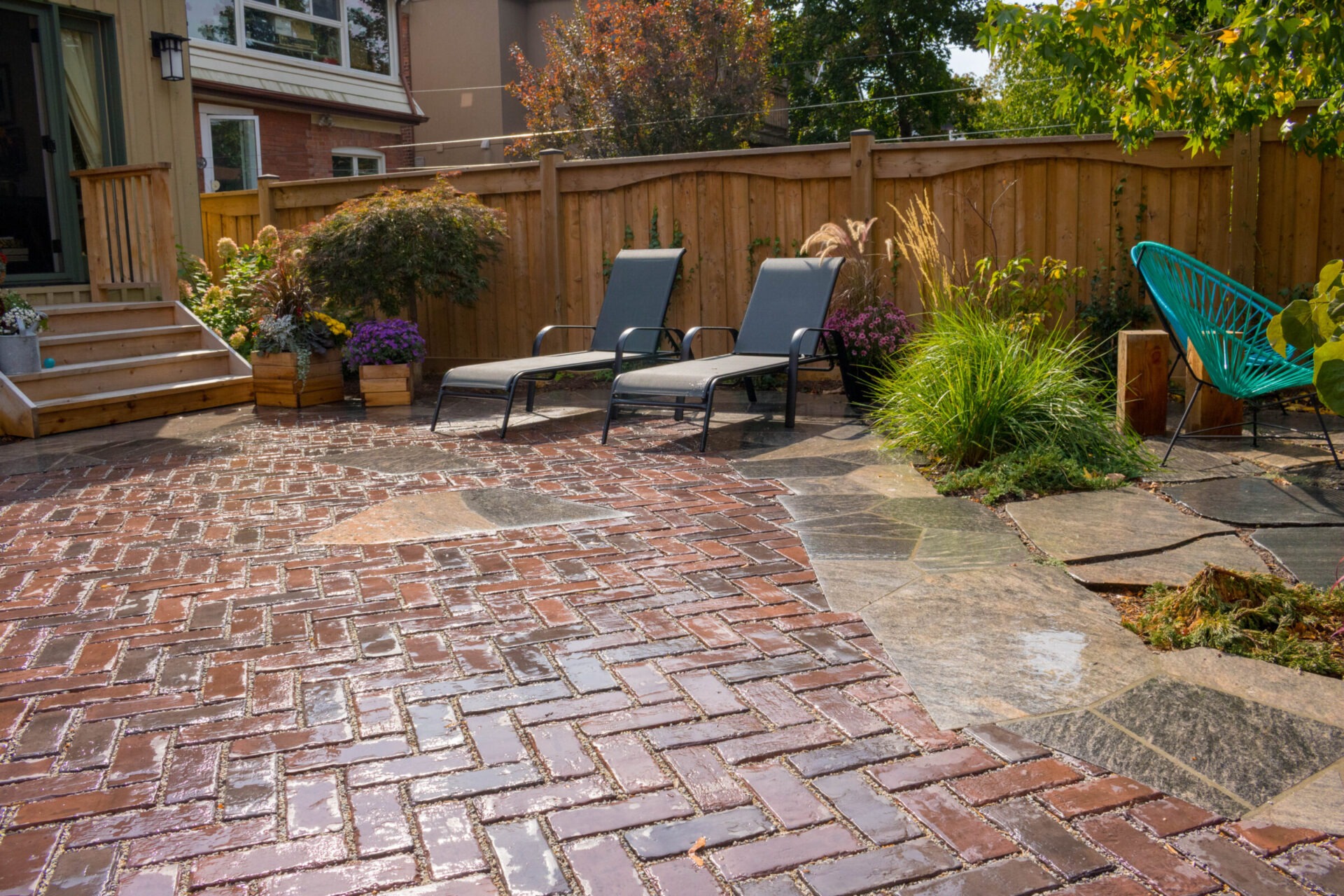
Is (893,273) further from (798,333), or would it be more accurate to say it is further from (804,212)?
(798,333)

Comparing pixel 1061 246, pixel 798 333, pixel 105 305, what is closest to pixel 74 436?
pixel 105 305

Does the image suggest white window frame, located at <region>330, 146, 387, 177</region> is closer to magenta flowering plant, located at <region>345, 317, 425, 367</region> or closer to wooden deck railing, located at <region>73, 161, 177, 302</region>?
wooden deck railing, located at <region>73, 161, 177, 302</region>

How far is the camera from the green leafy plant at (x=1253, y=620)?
8.80ft

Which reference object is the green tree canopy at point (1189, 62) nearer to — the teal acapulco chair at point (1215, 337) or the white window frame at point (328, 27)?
the teal acapulco chair at point (1215, 337)

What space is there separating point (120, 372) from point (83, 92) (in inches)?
116

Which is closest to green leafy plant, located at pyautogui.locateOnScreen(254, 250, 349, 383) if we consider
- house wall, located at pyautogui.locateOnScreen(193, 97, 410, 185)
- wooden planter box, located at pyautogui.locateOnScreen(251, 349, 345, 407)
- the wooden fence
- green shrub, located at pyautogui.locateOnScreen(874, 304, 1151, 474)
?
wooden planter box, located at pyautogui.locateOnScreen(251, 349, 345, 407)

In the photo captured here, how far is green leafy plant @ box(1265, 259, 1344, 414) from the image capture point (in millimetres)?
2449

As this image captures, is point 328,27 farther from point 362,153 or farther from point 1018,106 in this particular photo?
point 1018,106

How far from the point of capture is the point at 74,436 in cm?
696

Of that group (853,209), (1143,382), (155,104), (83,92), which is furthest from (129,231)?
(1143,382)

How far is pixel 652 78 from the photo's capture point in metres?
17.1

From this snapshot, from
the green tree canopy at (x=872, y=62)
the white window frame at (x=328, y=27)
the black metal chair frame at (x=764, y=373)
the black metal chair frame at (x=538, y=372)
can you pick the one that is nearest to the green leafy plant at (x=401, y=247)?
the black metal chair frame at (x=538, y=372)

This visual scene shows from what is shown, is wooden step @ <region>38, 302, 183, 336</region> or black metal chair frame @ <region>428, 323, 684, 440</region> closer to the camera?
black metal chair frame @ <region>428, 323, 684, 440</region>

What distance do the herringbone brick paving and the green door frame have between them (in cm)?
612
